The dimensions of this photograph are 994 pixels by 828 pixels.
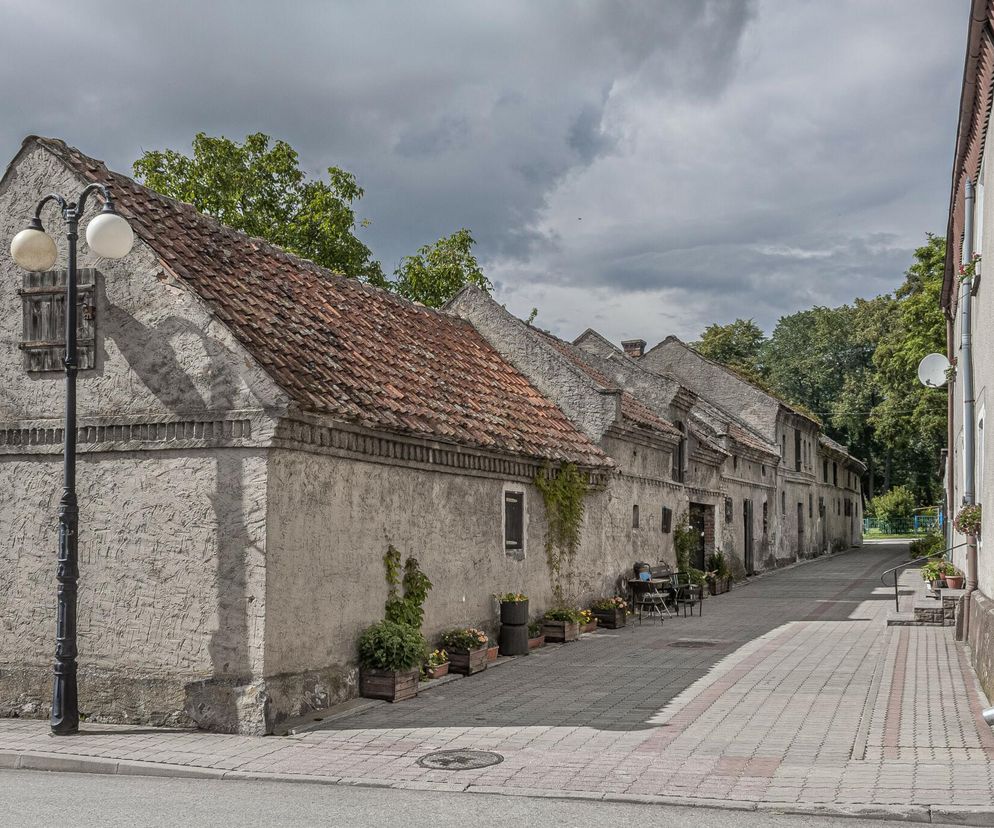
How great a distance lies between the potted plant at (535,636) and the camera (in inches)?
627

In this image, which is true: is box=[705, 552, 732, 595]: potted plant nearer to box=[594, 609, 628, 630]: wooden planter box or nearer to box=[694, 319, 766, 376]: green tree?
box=[594, 609, 628, 630]: wooden planter box

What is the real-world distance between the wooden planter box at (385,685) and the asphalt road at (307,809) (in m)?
3.39

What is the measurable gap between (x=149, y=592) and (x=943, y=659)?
1026cm

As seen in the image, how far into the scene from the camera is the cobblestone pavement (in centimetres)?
779

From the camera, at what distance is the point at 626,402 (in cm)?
2275

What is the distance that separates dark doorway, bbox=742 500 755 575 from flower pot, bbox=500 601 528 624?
18.5 meters

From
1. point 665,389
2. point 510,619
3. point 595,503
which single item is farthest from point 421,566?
point 665,389

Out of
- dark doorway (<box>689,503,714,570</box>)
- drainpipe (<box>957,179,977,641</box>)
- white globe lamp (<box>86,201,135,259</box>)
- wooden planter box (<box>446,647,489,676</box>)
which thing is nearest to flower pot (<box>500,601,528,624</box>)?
wooden planter box (<box>446,647,489,676</box>)

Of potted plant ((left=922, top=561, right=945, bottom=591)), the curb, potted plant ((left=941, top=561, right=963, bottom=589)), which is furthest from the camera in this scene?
potted plant ((left=922, top=561, right=945, bottom=591))

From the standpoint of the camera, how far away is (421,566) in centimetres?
1307

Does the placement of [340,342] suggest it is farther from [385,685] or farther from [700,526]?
[700,526]

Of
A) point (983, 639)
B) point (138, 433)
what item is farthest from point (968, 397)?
point (138, 433)

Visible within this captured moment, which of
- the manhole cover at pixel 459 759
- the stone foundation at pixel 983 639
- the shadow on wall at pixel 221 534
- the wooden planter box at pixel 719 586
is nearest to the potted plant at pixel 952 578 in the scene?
the stone foundation at pixel 983 639

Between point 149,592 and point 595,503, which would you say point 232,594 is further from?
point 595,503
